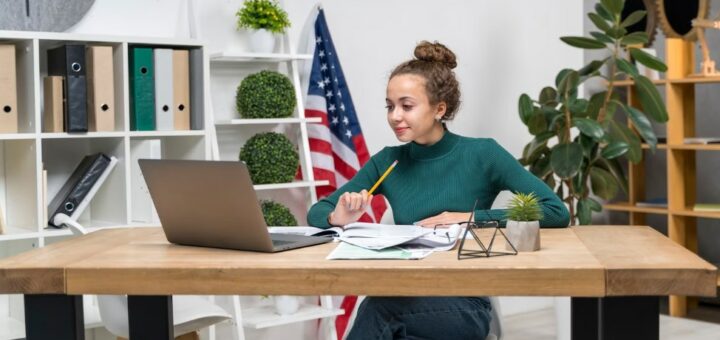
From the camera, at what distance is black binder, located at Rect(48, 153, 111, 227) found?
3.14 m

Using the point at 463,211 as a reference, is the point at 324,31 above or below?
above

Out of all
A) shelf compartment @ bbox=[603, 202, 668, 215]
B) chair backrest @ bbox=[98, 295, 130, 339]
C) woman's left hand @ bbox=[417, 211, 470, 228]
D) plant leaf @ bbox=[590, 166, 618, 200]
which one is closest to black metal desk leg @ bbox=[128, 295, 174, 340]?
chair backrest @ bbox=[98, 295, 130, 339]

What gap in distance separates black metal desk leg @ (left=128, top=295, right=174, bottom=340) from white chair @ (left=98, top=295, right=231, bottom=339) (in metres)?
0.29

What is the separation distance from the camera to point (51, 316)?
1787mm

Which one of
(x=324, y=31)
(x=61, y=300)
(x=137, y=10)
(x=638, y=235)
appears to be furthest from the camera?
(x=324, y=31)

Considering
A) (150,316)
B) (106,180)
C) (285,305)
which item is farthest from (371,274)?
(285,305)

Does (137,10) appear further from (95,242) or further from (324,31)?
(95,242)

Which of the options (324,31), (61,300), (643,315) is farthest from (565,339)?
(61,300)

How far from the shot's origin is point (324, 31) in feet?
12.9

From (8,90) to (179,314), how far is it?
0.88 m

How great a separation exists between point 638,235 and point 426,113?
71 centimetres

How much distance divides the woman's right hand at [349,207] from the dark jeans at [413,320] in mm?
210

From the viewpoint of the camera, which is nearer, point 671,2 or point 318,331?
point 318,331

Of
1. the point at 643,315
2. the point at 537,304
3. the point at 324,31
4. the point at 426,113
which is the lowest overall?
the point at 537,304
